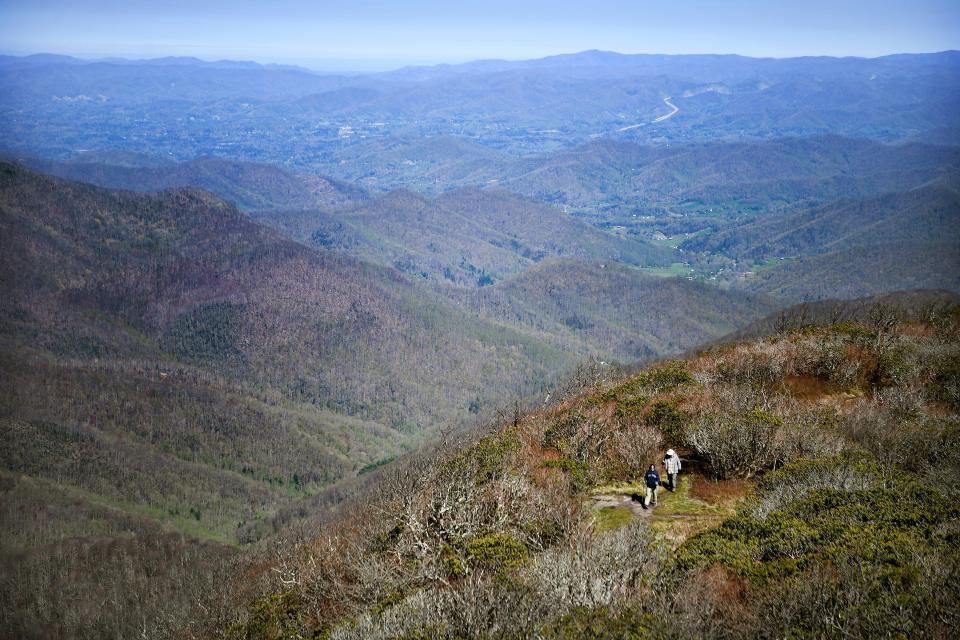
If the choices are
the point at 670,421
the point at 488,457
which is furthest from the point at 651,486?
the point at 488,457

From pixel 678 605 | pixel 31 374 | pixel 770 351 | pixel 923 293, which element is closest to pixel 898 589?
pixel 678 605

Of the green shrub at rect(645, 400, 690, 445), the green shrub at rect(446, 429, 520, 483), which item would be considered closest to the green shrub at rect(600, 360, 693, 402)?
the green shrub at rect(645, 400, 690, 445)

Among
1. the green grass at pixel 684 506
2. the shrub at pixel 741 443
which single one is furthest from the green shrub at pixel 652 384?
the green grass at pixel 684 506

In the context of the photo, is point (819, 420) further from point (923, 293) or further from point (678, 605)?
point (923, 293)

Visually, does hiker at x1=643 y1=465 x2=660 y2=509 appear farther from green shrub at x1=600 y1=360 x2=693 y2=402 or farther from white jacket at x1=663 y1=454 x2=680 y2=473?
green shrub at x1=600 y1=360 x2=693 y2=402

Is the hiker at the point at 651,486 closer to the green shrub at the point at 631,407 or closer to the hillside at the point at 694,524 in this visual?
the hillside at the point at 694,524
